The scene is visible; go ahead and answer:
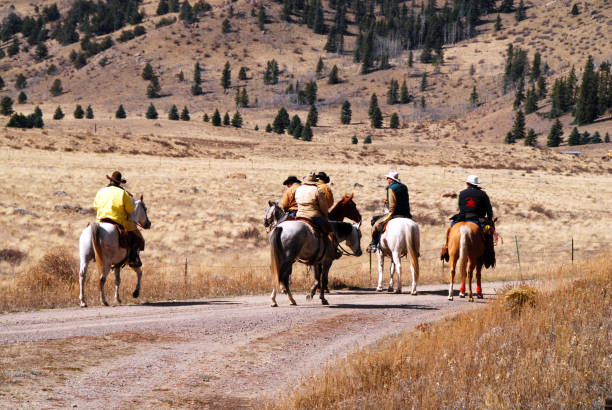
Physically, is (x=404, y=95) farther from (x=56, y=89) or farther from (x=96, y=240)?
(x=96, y=240)

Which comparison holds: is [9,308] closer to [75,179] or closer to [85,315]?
[85,315]

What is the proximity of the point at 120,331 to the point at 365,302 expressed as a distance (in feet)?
20.6

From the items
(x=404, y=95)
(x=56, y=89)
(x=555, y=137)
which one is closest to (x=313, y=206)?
(x=555, y=137)

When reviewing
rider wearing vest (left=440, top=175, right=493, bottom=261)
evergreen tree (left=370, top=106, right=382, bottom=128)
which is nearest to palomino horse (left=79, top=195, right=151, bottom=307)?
rider wearing vest (left=440, top=175, right=493, bottom=261)

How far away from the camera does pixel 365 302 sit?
51.0 ft

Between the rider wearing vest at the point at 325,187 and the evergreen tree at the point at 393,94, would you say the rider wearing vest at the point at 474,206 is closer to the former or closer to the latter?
the rider wearing vest at the point at 325,187

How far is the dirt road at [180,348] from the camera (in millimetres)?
7707

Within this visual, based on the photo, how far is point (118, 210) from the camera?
15.1 metres

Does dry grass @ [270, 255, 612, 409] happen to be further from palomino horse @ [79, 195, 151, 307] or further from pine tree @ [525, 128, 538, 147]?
pine tree @ [525, 128, 538, 147]

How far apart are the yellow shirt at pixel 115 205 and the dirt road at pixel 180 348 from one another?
79.3 inches

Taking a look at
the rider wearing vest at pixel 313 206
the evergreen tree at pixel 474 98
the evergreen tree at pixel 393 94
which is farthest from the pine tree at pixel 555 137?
the rider wearing vest at pixel 313 206

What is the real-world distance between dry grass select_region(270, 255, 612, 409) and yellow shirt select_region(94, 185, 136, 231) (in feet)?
24.9

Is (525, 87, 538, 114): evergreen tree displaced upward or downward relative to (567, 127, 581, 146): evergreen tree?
upward

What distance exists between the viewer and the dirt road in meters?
7.71
